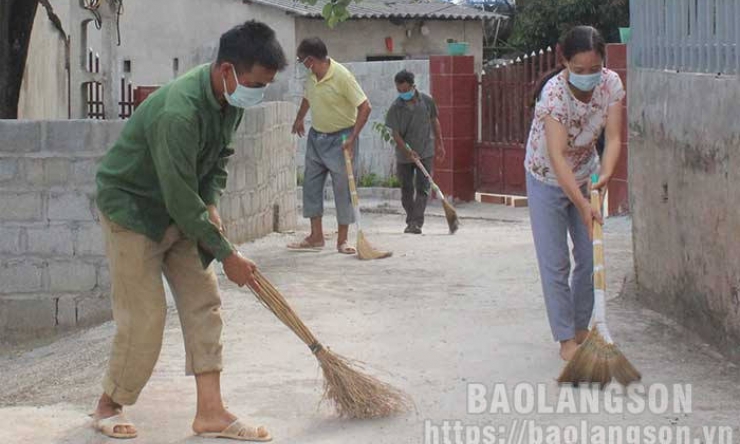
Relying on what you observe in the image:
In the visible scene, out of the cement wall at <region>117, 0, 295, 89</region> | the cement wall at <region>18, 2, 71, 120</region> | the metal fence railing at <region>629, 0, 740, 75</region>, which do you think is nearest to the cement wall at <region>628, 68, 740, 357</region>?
the metal fence railing at <region>629, 0, 740, 75</region>

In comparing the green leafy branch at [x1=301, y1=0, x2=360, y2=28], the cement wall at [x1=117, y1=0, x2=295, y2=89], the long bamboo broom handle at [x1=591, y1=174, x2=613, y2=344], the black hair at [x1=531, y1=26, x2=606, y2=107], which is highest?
the cement wall at [x1=117, y1=0, x2=295, y2=89]

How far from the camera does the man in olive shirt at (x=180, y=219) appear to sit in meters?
5.02

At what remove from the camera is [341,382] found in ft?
17.9

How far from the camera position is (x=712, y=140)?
21.9ft

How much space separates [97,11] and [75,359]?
4199 millimetres

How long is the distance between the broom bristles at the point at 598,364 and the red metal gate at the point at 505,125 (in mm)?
10811

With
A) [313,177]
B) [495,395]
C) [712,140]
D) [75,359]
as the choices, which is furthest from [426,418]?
[313,177]

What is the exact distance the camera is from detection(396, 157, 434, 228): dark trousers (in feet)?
43.1

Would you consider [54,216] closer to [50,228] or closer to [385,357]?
[50,228]

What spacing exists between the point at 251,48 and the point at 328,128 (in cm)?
579

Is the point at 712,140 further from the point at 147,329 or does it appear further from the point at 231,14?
the point at 231,14

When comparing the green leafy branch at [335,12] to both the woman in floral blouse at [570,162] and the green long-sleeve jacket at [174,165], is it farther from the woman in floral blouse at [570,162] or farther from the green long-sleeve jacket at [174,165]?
the green long-sleeve jacket at [174,165]

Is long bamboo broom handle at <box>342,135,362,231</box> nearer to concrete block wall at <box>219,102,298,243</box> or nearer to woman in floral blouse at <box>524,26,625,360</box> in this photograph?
concrete block wall at <box>219,102,298,243</box>

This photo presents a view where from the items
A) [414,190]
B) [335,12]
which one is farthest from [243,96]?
[414,190]
